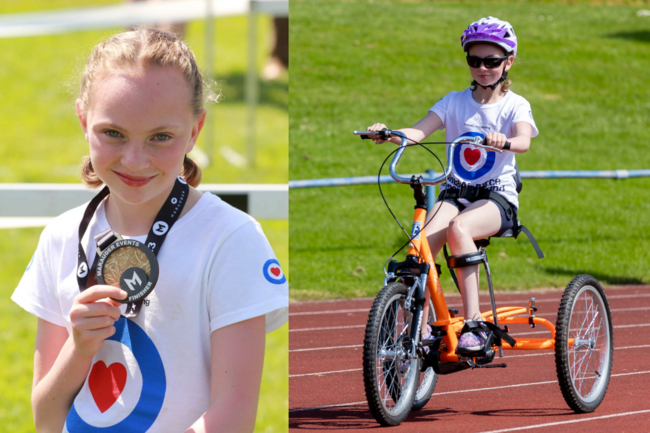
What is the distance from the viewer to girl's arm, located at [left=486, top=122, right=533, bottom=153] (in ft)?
11.2

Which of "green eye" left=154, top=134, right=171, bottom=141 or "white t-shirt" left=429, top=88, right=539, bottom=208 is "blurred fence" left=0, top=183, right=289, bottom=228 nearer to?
"white t-shirt" left=429, top=88, right=539, bottom=208

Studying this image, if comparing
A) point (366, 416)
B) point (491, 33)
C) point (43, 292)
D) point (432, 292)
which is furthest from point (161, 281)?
point (366, 416)

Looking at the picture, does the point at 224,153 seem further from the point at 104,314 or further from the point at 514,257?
the point at 104,314

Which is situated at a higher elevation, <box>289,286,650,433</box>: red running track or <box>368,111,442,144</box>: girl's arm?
<box>368,111,442,144</box>: girl's arm

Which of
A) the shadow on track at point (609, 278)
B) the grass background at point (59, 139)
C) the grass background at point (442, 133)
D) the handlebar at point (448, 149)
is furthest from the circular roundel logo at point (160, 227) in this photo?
the shadow on track at point (609, 278)

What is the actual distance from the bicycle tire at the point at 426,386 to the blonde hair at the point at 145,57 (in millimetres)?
2433

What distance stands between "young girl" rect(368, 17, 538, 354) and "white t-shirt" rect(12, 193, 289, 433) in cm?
195

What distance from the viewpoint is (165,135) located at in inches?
69.4

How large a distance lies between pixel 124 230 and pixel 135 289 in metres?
0.22

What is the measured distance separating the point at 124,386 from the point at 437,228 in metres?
2.25

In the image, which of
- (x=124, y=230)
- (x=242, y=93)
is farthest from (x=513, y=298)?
(x=242, y=93)

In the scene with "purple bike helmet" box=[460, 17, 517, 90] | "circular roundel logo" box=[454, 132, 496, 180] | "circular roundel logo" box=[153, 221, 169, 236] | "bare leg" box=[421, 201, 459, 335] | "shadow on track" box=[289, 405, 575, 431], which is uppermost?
"purple bike helmet" box=[460, 17, 517, 90]

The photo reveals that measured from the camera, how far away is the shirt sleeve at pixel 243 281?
1719mm

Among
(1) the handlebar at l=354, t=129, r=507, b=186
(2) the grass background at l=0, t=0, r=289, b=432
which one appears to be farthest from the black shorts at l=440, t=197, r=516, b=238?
(2) the grass background at l=0, t=0, r=289, b=432
